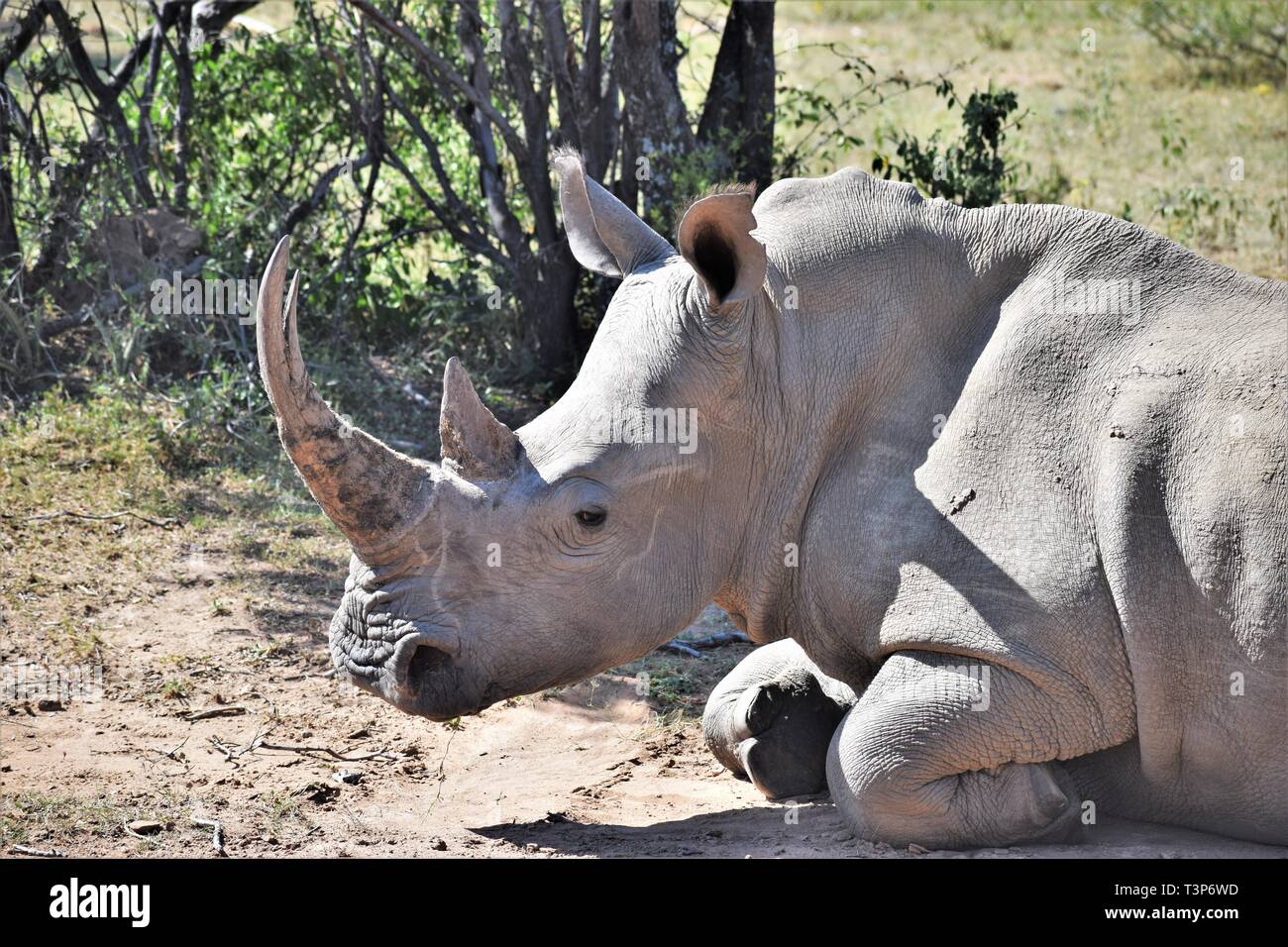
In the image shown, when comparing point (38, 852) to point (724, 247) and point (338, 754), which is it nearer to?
point (338, 754)

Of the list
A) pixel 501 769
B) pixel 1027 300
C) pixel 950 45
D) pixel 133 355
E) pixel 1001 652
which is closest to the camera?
pixel 1001 652

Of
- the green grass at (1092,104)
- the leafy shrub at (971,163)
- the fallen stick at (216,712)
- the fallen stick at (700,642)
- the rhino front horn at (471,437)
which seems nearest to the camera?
the rhino front horn at (471,437)

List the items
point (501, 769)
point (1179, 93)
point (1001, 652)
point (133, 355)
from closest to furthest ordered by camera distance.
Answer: point (1001, 652) → point (501, 769) → point (133, 355) → point (1179, 93)

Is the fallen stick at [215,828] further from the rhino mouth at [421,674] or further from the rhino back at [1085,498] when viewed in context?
the rhino back at [1085,498]

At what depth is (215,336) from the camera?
355 inches

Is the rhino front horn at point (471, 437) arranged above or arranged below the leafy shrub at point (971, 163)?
below

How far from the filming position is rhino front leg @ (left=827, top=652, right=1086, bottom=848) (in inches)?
165

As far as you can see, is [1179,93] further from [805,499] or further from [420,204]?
[805,499]

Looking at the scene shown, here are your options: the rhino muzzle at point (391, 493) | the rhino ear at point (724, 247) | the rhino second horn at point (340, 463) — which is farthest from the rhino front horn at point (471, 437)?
the rhino ear at point (724, 247)

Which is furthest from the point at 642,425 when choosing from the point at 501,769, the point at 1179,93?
the point at 1179,93

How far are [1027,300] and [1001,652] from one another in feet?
3.28

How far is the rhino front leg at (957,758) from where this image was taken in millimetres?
4199

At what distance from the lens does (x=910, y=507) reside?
437 cm

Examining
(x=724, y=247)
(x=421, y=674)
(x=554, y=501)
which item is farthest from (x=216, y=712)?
(x=724, y=247)
